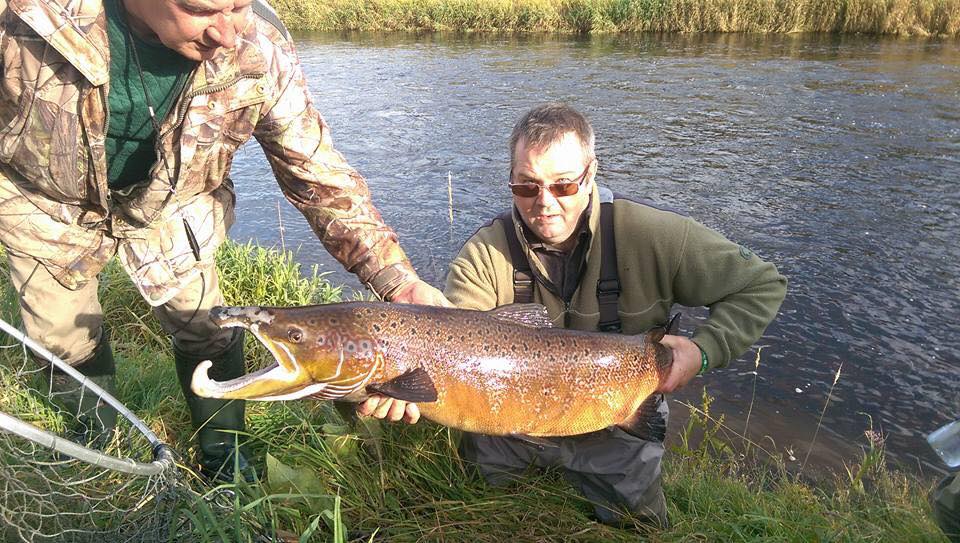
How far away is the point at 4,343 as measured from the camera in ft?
13.7

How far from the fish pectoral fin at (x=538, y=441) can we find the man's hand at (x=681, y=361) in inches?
22.7

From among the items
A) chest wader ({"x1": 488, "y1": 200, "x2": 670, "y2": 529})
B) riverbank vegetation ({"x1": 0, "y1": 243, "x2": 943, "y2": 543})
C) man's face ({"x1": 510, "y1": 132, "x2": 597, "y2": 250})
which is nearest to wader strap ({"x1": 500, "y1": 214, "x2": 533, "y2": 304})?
chest wader ({"x1": 488, "y1": 200, "x2": 670, "y2": 529})

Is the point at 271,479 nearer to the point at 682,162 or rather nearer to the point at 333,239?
the point at 333,239

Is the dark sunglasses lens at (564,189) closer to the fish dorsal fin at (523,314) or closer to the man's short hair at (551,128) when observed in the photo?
the man's short hair at (551,128)

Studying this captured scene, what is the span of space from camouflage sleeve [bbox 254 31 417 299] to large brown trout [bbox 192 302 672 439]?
2.27ft

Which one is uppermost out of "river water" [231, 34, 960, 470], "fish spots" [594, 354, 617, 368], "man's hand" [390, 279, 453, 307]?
"man's hand" [390, 279, 453, 307]

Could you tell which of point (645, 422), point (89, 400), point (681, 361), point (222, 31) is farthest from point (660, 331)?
point (89, 400)

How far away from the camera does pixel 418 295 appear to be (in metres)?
3.29

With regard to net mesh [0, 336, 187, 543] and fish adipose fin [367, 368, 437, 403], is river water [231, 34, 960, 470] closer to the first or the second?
fish adipose fin [367, 368, 437, 403]

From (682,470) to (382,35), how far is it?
2539cm

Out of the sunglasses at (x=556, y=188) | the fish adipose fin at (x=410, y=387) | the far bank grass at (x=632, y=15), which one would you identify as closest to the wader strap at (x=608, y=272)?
the sunglasses at (x=556, y=188)

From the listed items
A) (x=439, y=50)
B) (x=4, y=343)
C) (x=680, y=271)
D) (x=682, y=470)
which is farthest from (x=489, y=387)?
(x=439, y=50)

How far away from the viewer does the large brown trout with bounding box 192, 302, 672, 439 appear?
248 cm

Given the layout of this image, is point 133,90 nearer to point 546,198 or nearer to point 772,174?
point 546,198
